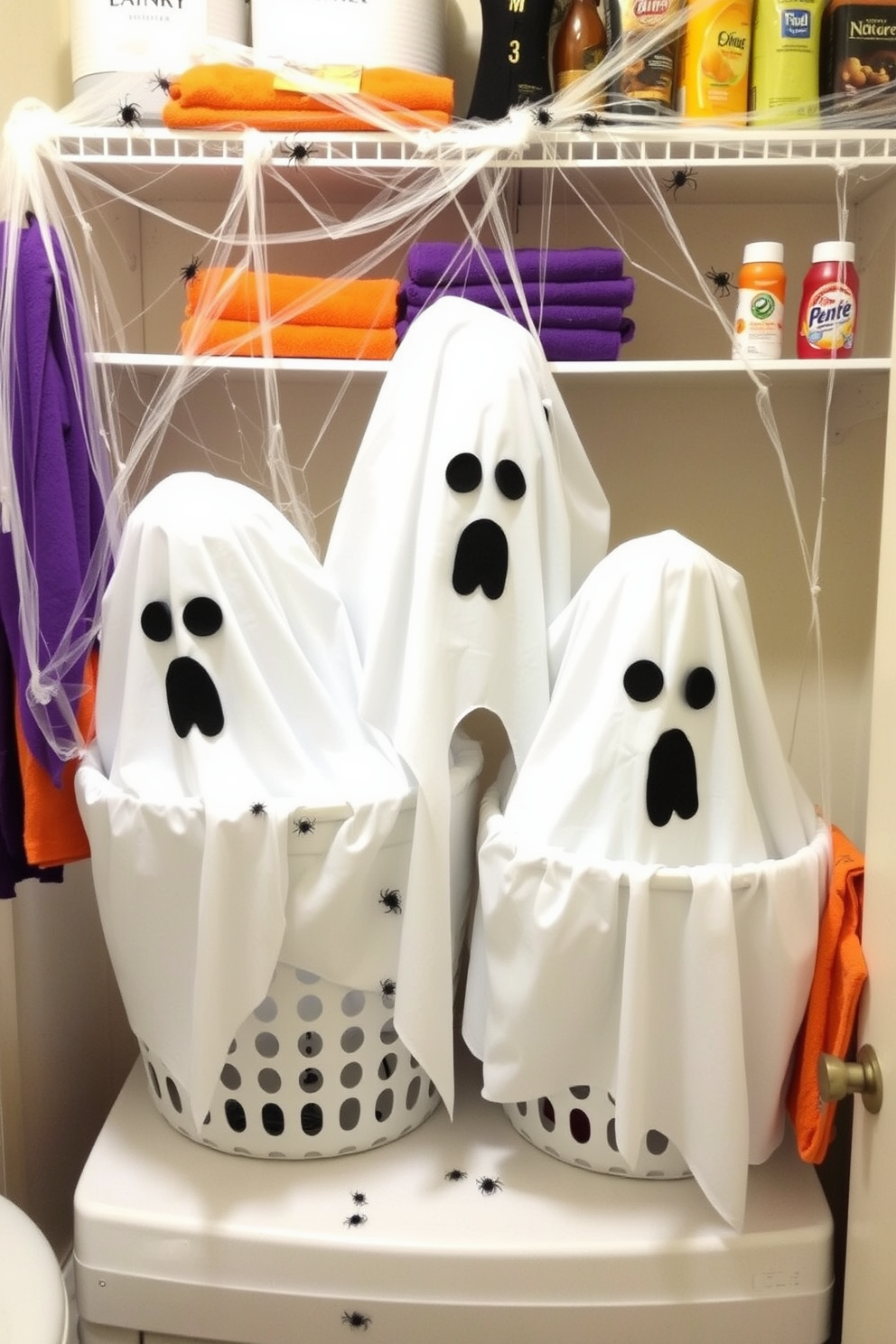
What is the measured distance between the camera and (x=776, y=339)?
131cm

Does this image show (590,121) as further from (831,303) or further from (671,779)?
(671,779)

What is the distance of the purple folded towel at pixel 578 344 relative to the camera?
1331 millimetres

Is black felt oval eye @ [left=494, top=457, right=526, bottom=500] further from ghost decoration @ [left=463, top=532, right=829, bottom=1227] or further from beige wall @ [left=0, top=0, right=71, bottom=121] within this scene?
beige wall @ [left=0, top=0, right=71, bottom=121]

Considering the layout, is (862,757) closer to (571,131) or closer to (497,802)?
(497,802)

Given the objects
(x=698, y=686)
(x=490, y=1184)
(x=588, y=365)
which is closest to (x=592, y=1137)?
(x=490, y=1184)

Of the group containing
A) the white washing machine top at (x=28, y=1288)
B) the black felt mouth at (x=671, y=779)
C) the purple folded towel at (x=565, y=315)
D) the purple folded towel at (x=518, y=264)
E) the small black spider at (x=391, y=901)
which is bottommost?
the white washing machine top at (x=28, y=1288)

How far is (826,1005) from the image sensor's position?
1103 millimetres

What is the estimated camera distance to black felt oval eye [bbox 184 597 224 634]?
1.12 metres

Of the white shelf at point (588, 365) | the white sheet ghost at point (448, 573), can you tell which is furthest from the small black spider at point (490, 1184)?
the white shelf at point (588, 365)

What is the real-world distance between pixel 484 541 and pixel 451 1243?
735mm

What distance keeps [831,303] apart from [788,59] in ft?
0.94

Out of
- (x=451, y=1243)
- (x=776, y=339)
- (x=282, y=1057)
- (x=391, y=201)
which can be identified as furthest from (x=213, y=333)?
(x=451, y=1243)

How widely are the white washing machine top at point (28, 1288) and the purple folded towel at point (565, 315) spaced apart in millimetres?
1106

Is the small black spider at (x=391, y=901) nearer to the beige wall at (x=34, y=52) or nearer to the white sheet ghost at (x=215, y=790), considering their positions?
the white sheet ghost at (x=215, y=790)
